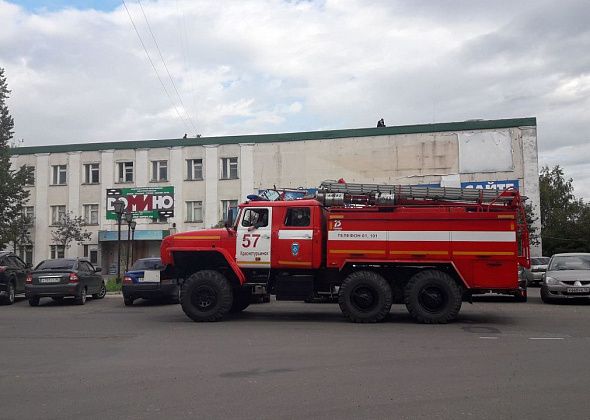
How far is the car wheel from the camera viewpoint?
1790cm

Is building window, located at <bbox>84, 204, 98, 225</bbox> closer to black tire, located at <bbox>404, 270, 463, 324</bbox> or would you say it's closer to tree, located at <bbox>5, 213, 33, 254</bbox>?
tree, located at <bbox>5, 213, 33, 254</bbox>

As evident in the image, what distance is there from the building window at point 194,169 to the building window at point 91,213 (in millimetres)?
7197

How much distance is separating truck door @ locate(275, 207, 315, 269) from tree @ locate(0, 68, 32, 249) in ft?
89.3

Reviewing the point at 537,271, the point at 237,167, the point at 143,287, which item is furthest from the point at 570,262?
the point at 237,167

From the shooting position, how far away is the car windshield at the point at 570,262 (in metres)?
17.2

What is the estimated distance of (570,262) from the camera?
17.5 m

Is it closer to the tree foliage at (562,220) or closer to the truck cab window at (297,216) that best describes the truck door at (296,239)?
the truck cab window at (297,216)

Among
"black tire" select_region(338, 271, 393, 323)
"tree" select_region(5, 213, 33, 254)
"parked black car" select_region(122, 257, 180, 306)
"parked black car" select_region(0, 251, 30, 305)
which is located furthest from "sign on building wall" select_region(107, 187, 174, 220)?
"black tire" select_region(338, 271, 393, 323)

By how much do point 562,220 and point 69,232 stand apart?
37798 mm

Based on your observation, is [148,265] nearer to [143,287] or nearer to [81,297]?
[143,287]

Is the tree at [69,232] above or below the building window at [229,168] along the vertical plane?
below

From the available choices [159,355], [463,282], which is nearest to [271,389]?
[159,355]

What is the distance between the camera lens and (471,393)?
6359 millimetres

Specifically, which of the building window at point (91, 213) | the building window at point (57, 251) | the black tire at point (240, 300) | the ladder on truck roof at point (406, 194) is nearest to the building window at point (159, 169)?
the building window at point (91, 213)
